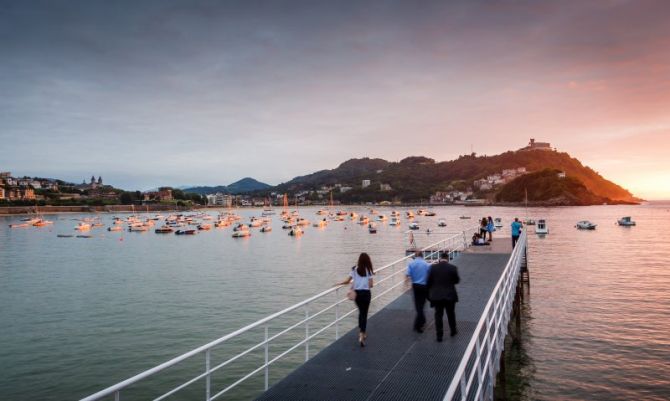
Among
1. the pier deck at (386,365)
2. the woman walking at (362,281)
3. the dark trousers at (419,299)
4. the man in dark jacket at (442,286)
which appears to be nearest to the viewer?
the pier deck at (386,365)

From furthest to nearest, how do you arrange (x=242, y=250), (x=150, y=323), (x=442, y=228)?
(x=442, y=228) < (x=242, y=250) < (x=150, y=323)

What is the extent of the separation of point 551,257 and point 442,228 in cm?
6587

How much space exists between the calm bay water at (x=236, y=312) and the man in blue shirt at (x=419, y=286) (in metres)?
6.81

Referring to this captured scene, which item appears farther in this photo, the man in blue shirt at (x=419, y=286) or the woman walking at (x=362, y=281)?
the man in blue shirt at (x=419, y=286)

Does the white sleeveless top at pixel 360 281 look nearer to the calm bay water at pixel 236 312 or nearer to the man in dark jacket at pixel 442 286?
the man in dark jacket at pixel 442 286

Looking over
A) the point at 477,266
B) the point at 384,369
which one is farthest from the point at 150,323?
the point at 384,369

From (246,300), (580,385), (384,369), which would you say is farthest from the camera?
(246,300)

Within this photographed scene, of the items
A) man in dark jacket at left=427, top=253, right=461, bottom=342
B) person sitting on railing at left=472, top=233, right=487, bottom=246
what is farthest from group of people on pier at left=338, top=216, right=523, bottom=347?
person sitting on railing at left=472, top=233, right=487, bottom=246

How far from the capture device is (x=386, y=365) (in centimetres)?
928

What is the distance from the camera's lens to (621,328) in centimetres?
2367

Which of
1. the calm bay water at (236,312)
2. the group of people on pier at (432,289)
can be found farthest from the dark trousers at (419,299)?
the calm bay water at (236,312)

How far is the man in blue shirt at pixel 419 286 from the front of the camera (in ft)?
38.0

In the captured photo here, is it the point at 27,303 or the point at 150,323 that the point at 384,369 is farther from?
the point at 27,303

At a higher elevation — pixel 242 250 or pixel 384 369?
pixel 384 369
